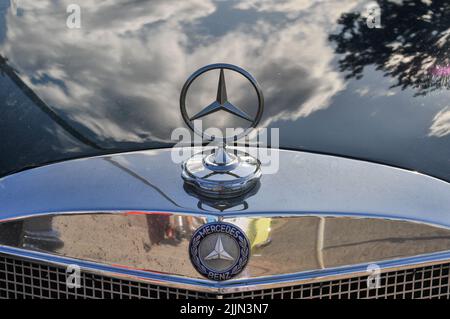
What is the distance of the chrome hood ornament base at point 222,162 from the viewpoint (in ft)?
6.70

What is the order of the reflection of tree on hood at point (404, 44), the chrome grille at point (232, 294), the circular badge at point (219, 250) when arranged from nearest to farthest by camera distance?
1. the circular badge at point (219, 250)
2. the chrome grille at point (232, 294)
3. the reflection of tree on hood at point (404, 44)

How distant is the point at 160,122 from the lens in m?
2.33

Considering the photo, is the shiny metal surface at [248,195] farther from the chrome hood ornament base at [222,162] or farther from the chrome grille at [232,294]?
the chrome grille at [232,294]

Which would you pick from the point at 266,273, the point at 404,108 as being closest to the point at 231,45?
the point at 404,108

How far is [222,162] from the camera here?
211 cm

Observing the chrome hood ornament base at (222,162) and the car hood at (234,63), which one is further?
the car hood at (234,63)

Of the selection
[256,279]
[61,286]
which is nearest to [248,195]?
[256,279]

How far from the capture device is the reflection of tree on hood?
8.23ft

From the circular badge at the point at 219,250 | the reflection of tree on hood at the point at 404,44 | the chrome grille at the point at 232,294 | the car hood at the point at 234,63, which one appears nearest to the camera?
the circular badge at the point at 219,250

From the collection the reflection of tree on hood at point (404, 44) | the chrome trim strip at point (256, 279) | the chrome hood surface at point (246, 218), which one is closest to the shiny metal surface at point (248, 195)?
the chrome hood surface at point (246, 218)

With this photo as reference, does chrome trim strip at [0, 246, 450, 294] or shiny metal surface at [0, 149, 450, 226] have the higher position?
shiny metal surface at [0, 149, 450, 226]

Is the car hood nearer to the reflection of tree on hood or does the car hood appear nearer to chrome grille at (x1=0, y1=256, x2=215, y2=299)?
the reflection of tree on hood

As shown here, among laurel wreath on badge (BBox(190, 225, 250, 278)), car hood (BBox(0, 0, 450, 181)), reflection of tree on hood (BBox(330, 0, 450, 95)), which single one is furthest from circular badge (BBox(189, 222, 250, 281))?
reflection of tree on hood (BBox(330, 0, 450, 95))
